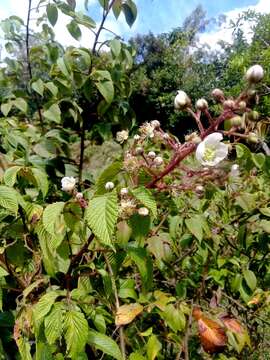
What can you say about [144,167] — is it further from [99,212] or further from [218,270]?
[218,270]

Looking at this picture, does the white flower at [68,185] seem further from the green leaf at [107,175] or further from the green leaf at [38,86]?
the green leaf at [38,86]

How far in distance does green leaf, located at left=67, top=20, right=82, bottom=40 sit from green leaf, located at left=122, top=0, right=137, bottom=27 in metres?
0.15

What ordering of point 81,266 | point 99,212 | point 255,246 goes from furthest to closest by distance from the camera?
point 255,246 → point 81,266 → point 99,212

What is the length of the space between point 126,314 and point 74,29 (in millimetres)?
890

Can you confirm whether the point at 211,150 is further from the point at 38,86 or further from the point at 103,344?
the point at 38,86

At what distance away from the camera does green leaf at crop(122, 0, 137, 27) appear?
1.46m

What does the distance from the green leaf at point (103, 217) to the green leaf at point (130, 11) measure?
89 cm

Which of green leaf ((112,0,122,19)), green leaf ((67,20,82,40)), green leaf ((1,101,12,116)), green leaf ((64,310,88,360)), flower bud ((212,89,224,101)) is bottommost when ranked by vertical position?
green leaf ((64,310,88,360))

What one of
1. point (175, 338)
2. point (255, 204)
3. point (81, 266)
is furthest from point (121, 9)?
point (175, 338)

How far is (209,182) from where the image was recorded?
88cm

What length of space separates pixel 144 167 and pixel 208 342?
415mm

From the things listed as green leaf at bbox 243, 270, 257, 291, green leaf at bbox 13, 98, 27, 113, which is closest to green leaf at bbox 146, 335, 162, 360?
green leaf at bbox 243, 270, 257, 291

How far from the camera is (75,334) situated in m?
0.85

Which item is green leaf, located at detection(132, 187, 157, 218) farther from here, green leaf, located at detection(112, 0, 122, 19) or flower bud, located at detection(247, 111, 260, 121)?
green leaf, located at detection(112, 0, 122, 19)
